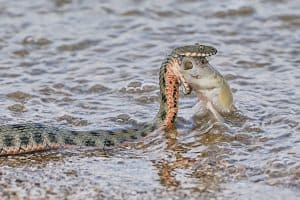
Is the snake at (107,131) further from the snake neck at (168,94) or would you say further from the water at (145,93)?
the water at (145,93)

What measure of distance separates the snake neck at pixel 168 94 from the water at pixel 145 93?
166 mm

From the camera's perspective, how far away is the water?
6.24 m

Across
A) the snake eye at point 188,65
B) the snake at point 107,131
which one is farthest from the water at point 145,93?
the snake eye at point 188,65

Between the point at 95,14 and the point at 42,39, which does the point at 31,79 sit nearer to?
the point at 42,39

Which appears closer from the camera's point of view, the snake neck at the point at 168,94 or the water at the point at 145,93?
the water at the point at 145,93

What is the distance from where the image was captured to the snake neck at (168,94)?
7363 mm

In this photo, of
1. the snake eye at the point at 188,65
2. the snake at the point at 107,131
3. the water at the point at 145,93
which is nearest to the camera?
the water at the point at 145,93

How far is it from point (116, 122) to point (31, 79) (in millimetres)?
1457

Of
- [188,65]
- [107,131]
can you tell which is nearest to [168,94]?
[188,65]

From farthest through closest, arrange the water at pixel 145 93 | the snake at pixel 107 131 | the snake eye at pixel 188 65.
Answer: the snake eye at pixel 188 65 < the snake at pixel 107 131 < the water at pixel 145 93

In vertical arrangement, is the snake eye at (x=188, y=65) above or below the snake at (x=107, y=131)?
above

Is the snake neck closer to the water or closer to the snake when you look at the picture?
the snake

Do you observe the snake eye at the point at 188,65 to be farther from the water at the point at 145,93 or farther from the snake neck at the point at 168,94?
the water at the point at 145,93

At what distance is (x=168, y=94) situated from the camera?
24.3 ft
